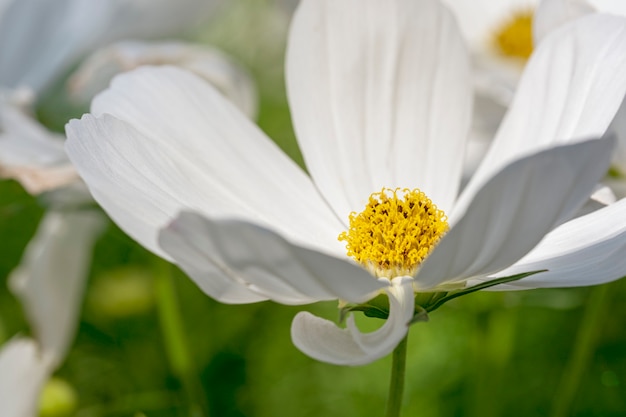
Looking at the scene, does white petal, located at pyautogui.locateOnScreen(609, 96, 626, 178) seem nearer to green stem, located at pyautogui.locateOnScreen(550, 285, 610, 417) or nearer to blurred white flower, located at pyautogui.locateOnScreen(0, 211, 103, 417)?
green stem, located at pyautogui.locateOnScreen(550, 285, 610, 417)

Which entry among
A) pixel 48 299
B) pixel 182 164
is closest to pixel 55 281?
pixel 48 299

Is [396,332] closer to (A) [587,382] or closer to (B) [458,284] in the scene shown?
(B) [458,284]

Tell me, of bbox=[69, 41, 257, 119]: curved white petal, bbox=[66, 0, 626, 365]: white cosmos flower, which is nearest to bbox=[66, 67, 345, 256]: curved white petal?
bbox=[66, 0, 626, 365]: white cosmos flower

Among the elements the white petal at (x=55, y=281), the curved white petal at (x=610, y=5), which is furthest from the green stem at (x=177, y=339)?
the curved white petal at (x=610, y=5)

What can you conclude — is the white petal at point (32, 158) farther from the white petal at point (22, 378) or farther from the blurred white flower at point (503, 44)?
the blurred white flower at point (503, 44)

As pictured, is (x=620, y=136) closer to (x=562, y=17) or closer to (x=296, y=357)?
(x=562, y=17)

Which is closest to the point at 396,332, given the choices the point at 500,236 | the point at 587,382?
the point at 500,236
